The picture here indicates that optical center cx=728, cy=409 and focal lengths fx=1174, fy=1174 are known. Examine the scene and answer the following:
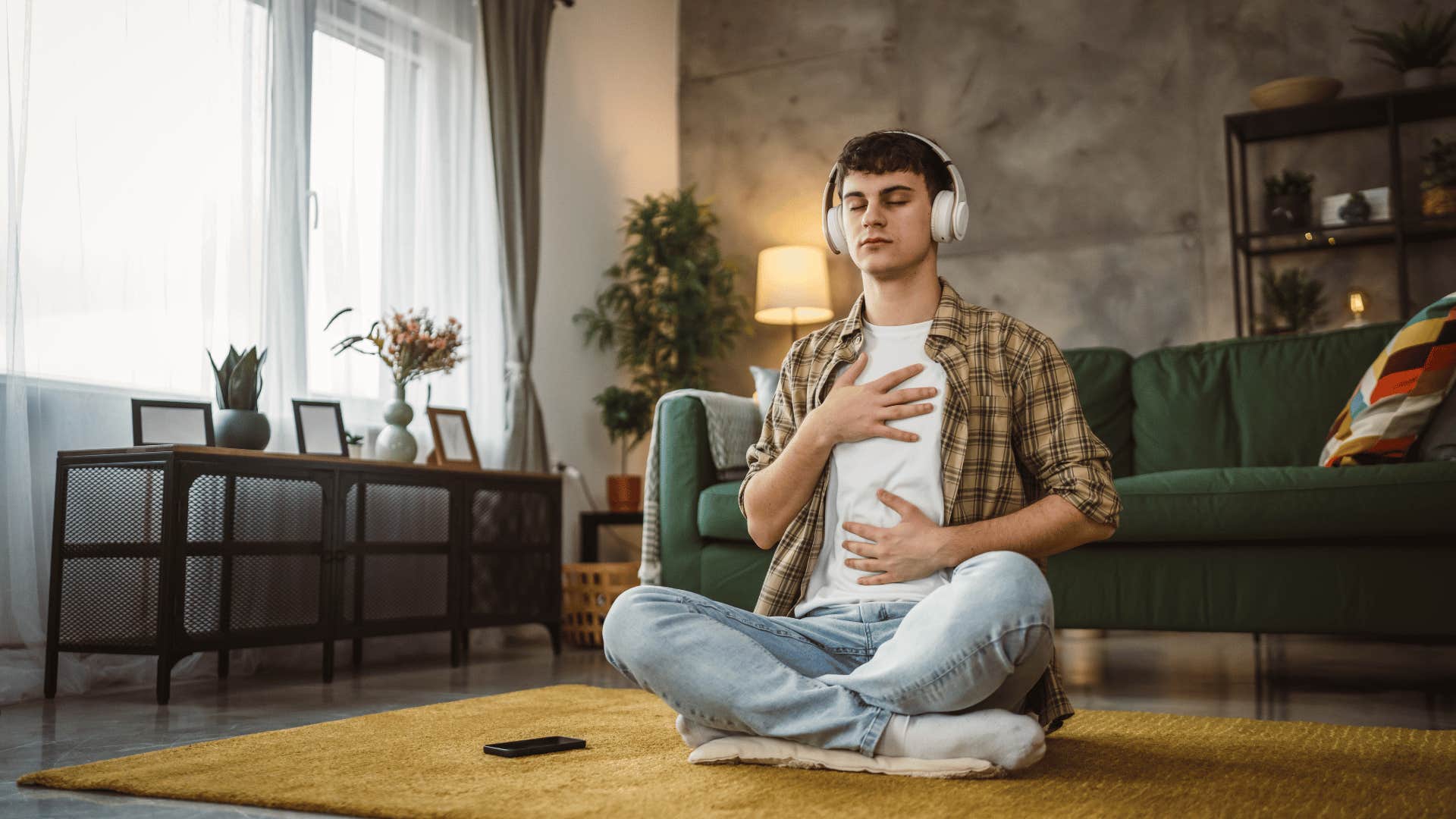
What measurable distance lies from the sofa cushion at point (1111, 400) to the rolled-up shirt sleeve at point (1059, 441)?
186 centimetres

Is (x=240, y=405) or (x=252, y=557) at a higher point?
(x=240, y=405)

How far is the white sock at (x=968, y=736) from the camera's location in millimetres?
1362

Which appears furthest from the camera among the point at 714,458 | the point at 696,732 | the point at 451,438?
the point at 451,438

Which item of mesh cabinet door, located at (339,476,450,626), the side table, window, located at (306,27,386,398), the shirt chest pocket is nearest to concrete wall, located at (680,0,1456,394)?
the side table

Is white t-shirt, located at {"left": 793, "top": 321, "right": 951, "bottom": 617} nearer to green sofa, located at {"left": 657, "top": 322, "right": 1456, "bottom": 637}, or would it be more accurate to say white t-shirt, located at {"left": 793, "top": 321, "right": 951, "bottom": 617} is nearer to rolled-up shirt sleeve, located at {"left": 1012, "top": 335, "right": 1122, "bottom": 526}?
rolled-up shirt sleeve, located at {"left": 1012, "top": 335, "right": 1122, "bottom": 526}

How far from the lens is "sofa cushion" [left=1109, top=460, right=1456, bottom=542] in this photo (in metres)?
2.35

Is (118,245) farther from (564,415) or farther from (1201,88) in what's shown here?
(1201,88)

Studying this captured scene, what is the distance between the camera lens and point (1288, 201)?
424 cm

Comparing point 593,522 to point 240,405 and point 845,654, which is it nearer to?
A: point 240,405

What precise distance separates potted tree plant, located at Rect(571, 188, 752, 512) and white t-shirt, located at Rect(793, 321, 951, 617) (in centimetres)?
321

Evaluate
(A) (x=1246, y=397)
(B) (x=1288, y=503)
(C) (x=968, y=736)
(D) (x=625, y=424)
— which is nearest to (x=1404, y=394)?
(B) (x=1288, y=503)

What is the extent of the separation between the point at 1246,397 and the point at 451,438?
94.3 inches

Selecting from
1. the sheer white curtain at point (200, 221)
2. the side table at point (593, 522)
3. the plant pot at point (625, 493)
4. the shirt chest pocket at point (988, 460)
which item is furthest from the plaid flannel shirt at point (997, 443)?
the plant pot at point (625, 493)

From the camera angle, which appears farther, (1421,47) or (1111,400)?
(1421,47)
